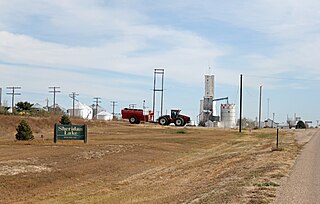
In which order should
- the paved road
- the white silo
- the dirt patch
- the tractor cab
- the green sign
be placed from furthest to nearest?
1. the white silo
2. the tractor cab
3. the green sign
4. the dirt patch
5. the paved road

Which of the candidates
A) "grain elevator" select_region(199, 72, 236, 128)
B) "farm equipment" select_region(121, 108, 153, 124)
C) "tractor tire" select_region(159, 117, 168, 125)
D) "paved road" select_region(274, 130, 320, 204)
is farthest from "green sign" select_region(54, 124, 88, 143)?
"grain elevator" select_region(199, 72, 236, 128)

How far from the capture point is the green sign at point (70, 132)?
144ft

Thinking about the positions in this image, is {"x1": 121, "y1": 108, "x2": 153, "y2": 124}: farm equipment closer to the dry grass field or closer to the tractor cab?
the tractor cab

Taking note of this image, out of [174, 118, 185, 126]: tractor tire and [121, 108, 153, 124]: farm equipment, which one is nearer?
[174, 118, 185, 126]: tractor tire

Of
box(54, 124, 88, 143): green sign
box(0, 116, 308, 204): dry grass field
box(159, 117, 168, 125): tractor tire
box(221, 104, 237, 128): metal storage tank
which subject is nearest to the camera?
box(0, 116, 308, 204): dry grass field

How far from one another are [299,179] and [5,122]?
53251 millimetres

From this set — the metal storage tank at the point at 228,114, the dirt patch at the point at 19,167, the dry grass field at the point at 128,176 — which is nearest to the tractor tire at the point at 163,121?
the metal storage tank at the point at 228,114

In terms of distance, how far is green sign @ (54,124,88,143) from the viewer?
43.8 meters

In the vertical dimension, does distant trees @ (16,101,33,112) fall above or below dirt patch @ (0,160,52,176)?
above

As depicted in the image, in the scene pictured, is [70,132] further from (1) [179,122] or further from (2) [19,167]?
(1) [179,122]

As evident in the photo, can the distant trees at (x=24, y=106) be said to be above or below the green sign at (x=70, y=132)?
above

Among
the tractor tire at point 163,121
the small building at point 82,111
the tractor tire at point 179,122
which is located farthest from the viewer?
the small building at point 82,111

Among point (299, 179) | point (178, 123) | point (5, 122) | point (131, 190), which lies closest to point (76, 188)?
point (131, 190)

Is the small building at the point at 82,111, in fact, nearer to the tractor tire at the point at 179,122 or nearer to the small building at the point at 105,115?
the small building at the point at 105,115
